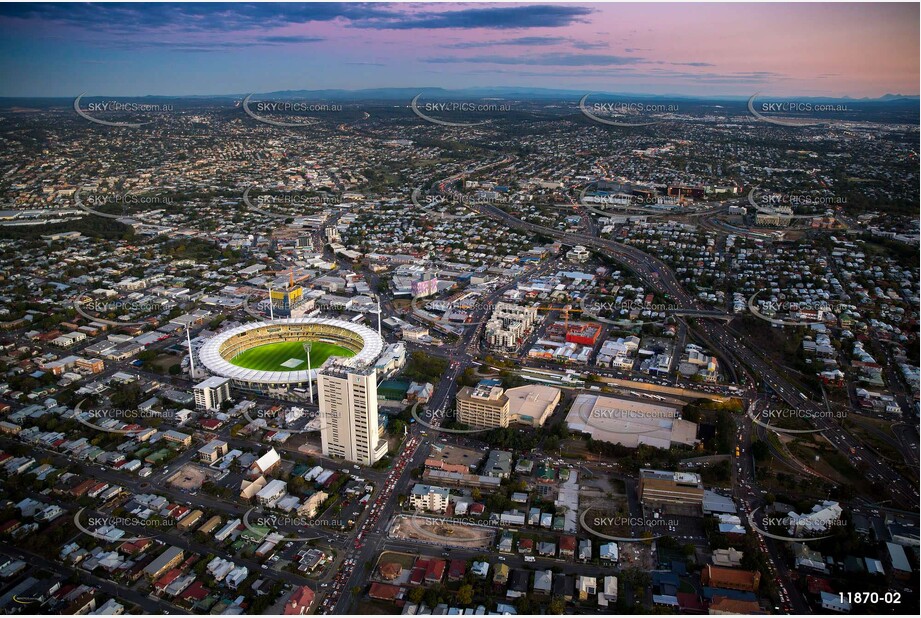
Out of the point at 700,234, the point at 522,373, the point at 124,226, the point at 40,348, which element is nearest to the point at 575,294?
the point at 522,373

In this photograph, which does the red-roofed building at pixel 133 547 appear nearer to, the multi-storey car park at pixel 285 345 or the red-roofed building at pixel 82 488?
the red-roofed building at pixel 82 488

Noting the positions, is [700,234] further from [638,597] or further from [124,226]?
[124,226]

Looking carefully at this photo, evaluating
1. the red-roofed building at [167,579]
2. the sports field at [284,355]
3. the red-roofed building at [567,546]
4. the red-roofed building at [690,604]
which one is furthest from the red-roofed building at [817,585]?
the sports field at [284,355]

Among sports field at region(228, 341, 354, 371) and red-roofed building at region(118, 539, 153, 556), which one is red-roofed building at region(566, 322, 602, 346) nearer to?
sports field at region(228, 341, 354, 371)

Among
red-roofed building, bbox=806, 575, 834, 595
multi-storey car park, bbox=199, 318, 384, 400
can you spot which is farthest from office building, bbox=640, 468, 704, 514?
multi-storey car park, bbox=199, 318, 384, 400

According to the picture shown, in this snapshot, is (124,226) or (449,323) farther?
(124,226)
